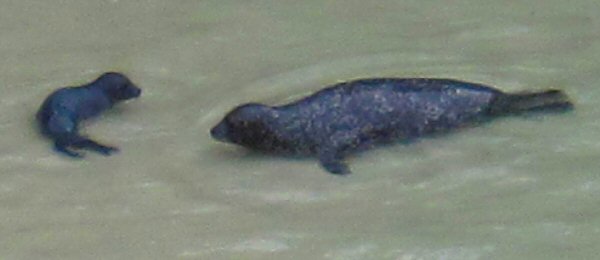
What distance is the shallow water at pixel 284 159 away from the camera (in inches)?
216

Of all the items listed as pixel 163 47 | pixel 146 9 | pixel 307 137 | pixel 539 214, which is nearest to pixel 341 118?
pixel 307 137

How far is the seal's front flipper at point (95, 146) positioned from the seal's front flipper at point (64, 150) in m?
0.04

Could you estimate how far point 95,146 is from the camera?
20.3ft

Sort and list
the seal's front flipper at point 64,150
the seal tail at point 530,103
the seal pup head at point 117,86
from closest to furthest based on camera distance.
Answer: the seal's front flipper at point 64,150, the seal tail at point 530,103, the seal pup head at point 117,86

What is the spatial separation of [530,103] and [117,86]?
1842mm

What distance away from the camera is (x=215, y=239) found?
5.50 m

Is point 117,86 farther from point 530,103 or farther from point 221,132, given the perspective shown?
point 530,103

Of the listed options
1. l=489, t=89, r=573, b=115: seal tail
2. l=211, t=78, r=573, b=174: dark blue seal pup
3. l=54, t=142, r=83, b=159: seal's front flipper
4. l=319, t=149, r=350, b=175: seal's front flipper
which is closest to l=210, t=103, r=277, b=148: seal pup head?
l=211, t=78, r=573, b=174: dark blue seal pup

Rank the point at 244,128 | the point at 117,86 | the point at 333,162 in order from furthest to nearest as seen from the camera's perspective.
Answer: the point at 117,86 < the point at 244,128 < the point at 333,162

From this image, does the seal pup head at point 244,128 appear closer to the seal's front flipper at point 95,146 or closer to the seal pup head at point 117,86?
the seal's front flipper at point 95,146

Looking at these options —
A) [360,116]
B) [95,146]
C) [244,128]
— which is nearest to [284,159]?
[244,128]

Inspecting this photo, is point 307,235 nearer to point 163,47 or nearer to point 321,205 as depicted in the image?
point 321,205

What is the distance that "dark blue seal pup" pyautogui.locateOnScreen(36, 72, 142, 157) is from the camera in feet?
20.4

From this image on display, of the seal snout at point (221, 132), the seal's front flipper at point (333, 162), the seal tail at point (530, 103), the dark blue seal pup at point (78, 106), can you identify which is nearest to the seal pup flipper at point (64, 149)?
the dark blue seal pup at point (78, 106)
